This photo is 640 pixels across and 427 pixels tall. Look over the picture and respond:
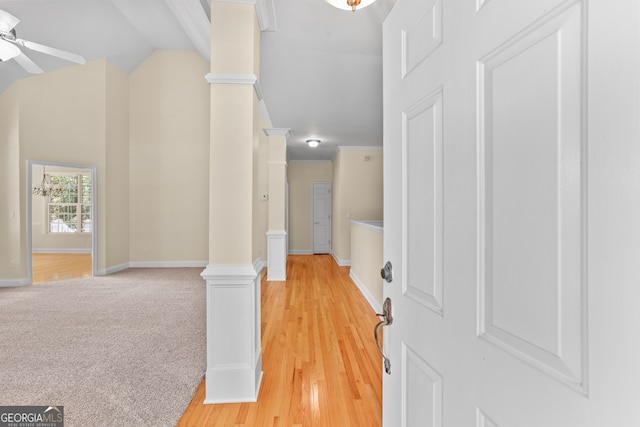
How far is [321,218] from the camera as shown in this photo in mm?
9180

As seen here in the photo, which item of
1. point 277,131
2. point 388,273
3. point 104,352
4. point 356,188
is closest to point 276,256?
point 277,131

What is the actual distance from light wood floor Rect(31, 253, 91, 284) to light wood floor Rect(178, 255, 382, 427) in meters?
4.16

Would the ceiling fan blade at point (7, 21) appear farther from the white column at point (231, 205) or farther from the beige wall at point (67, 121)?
the beige wall at point (67, 121)

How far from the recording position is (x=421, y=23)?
0.84 metres

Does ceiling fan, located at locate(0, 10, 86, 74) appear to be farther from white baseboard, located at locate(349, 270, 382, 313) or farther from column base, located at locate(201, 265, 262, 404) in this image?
white baseboard, located at locate(349, 270, 382, 313)

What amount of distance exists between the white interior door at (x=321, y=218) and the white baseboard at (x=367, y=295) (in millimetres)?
3513

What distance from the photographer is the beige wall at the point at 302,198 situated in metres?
9.14

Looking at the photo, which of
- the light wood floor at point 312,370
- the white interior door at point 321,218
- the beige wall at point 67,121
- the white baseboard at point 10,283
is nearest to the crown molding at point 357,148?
the white interior door at point 321,218

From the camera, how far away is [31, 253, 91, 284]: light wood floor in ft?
18.8

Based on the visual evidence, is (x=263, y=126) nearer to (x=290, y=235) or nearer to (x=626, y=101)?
(x=290, y=235)

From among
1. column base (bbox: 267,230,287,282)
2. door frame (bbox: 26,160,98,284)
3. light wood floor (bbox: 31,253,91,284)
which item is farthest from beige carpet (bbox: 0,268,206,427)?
column base (bbox: 267,230,287,282)

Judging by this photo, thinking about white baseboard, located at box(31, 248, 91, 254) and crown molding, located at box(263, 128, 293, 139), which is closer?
crown molding, located at box(263, 128, 293, 139)

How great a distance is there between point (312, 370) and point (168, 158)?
5777 millimetres

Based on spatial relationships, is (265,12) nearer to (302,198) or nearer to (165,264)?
(165,264)
